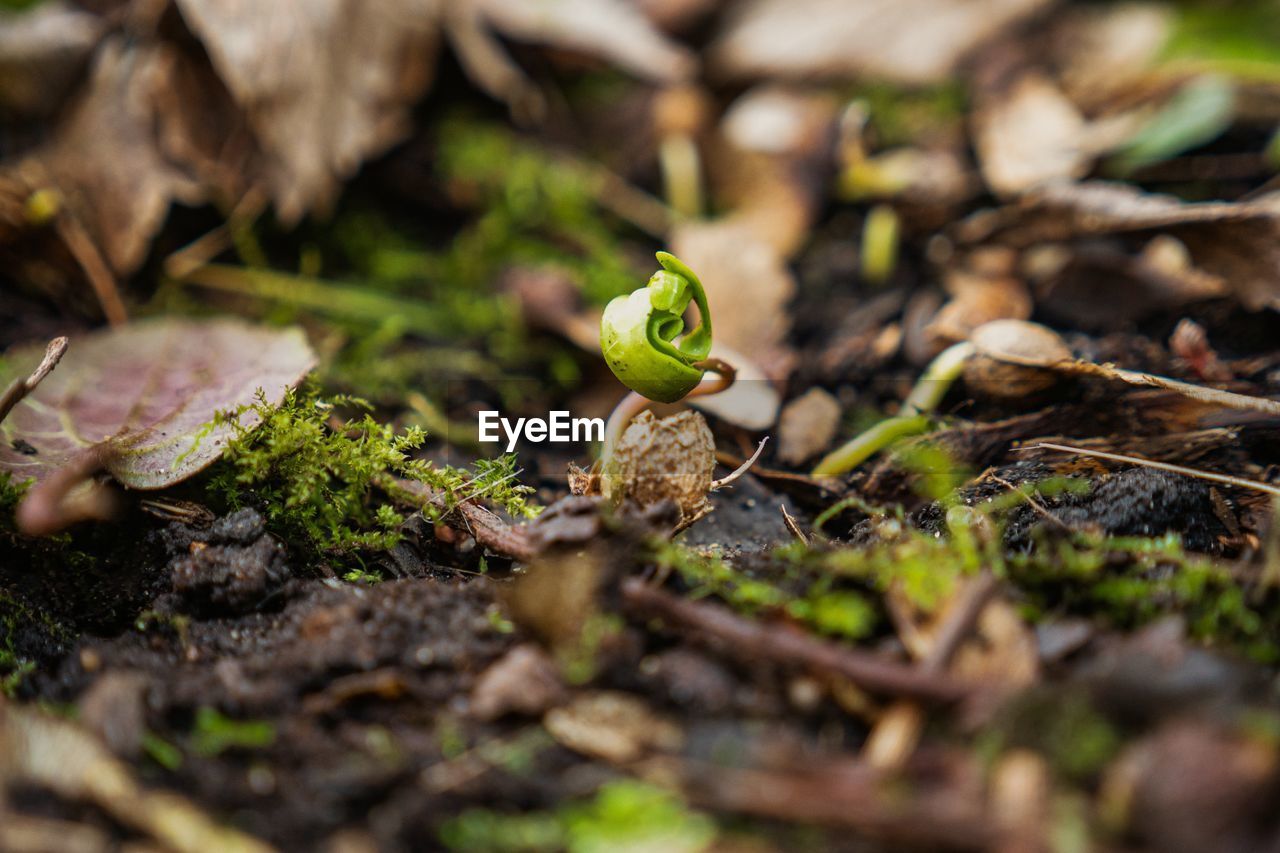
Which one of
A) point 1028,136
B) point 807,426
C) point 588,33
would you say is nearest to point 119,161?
point 588,33

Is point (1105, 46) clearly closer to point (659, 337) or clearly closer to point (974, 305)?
point (974, 305)

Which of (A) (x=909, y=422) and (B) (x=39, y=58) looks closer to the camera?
(A) (x=909, y=422)

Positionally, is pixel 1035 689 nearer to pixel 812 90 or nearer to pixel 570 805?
pixel 570 805

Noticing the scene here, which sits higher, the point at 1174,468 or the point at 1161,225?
the point at 1161,225

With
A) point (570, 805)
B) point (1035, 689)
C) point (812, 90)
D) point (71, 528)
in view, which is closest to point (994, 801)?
point (1035, 689)

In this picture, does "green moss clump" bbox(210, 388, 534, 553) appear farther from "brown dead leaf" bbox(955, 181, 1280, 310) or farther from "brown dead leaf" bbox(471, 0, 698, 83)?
"brown dead leaf" bbox(471, 0, 698, 83)

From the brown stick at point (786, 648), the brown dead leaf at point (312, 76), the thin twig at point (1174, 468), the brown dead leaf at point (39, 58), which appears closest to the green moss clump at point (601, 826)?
the brown stick at point (786, 648)
